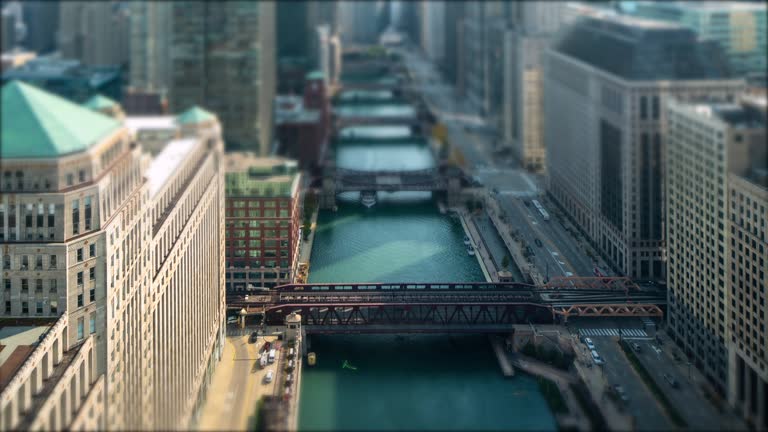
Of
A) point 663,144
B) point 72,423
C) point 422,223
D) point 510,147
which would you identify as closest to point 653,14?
point 510,147

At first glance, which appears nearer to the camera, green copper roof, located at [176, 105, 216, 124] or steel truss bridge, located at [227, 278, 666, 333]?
steel truss bridge, located at [227, 278, 666, 333]

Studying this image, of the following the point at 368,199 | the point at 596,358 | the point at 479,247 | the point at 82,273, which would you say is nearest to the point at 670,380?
the point at 596,358

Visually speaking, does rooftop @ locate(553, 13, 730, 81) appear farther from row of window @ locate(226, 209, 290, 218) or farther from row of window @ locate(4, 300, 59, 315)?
row of window @ locate(4, 300, 59, 315)

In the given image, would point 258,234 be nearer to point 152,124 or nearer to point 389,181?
point 152,124

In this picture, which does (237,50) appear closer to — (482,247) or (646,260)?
(482,247)

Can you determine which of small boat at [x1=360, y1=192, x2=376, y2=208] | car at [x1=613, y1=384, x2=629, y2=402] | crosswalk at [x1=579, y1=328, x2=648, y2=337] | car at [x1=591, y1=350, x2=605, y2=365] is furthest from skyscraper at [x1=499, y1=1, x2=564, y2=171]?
car at [x1=613, y1=384, x2=629, y2=402]

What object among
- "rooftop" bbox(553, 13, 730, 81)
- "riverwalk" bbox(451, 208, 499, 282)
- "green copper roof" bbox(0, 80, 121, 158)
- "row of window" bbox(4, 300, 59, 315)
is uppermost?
"rooftop" bbox(553, 13, 730, 81)
